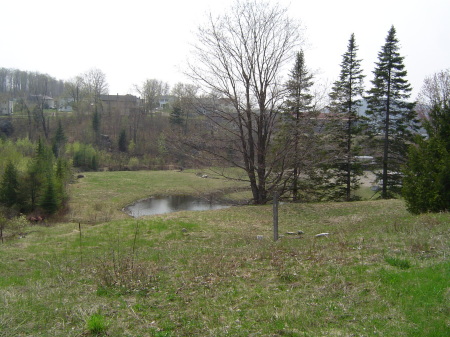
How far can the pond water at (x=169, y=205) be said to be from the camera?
85.1ft

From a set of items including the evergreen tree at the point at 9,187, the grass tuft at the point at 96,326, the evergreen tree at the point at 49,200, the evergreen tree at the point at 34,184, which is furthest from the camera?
the evergreen tree at the point at 34,184

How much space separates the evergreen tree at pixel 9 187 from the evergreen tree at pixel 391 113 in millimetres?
24753

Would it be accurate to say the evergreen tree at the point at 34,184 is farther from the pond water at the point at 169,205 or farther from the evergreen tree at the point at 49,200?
the pond water at the point at 169,205

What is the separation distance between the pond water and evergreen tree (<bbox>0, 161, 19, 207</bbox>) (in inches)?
288

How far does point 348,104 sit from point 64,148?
1687 inches

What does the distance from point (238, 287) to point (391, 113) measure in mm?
23325

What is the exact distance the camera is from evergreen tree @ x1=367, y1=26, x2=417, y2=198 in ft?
80.5

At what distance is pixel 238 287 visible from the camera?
5.74 metres

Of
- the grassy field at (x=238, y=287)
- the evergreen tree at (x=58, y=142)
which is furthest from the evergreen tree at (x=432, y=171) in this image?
the evergreen tree at (x=58, y=142)

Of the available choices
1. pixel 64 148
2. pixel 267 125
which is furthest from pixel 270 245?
pixel 64 148

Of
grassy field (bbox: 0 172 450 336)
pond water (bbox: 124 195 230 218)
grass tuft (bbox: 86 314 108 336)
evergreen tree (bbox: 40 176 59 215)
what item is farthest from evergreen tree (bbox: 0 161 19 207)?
grass tuft (bbox: 86 314 108 336)

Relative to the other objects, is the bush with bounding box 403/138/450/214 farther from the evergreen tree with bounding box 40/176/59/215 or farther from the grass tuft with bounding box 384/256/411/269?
the evergreen tree with bounding box 40/176/59/215

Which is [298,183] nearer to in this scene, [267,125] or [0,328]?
[267,125]

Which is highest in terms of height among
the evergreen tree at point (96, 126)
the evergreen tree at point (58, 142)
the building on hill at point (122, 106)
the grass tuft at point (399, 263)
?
the building on hill at point (122, 106)
